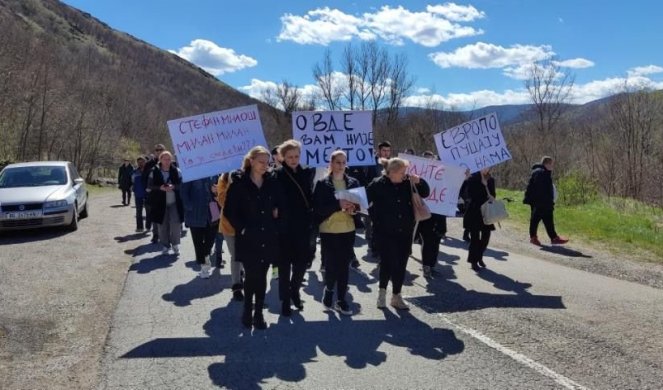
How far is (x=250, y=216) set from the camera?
5.89 m

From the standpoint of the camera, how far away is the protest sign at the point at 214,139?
7508mm

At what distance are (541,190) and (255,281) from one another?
886 cm

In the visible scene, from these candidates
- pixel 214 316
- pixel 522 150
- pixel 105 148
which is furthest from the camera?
pixel 105 148

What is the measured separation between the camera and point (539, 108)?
5597 cm

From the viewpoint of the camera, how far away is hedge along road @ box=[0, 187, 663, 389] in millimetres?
4734

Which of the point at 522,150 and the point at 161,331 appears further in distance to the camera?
the point at 522,150

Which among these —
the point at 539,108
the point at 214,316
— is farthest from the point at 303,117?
the point at 539,108

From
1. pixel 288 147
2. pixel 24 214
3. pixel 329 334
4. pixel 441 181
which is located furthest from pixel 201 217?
pixel 24 214

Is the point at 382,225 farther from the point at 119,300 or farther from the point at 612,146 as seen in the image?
the point at 612,146

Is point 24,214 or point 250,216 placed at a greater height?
point 250,216

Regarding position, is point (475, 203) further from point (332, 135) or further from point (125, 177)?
point (125, 177)

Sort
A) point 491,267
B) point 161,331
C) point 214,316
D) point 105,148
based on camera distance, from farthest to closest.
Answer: point 105,148 → point 491,267 → point 214,316 → point 161,331

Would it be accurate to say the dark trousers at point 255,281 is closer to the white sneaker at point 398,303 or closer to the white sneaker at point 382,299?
the white sneaker at point 382,299

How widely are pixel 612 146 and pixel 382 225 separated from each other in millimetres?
28248
